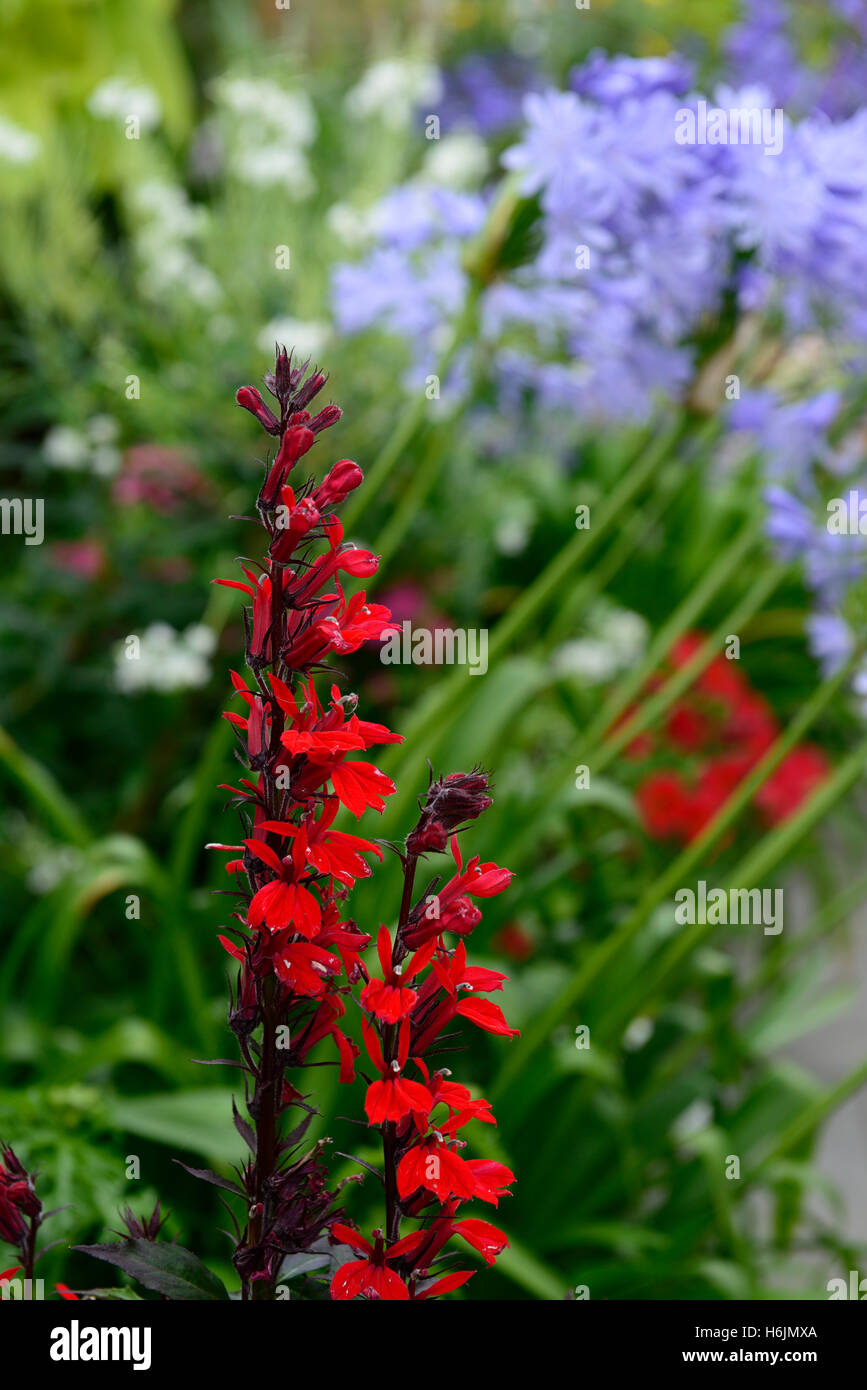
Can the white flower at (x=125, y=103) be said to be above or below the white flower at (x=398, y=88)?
below

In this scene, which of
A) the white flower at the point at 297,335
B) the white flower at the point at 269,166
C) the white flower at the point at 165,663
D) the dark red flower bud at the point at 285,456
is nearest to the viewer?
the dark red flower bud at the point at 285,456

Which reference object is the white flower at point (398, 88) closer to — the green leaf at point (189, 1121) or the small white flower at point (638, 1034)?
the small white flower at point (638, 1034)

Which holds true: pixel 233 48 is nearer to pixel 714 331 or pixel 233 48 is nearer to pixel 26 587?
pixel 26 587

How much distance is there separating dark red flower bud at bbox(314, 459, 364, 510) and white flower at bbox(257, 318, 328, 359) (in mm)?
1305

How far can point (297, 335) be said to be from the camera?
70.5 inches

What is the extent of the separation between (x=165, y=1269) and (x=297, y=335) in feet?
5.10

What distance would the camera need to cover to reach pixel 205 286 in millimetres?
2062

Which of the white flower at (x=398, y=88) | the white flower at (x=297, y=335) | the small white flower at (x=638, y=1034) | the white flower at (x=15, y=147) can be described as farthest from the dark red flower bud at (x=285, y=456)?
the white flower at (x=398, y=88)

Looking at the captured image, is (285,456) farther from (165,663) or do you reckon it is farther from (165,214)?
(165,214)

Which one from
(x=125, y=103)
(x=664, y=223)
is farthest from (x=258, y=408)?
(x=125, y=103)

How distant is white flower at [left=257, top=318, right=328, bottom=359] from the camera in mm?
1785

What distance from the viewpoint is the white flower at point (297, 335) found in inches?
70.3

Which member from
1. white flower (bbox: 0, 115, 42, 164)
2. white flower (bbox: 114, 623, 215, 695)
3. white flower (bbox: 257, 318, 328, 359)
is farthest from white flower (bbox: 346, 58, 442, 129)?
white flower (bbox: 114, 623, 215, 695)

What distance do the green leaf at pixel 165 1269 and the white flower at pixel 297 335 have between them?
55.4 inches
